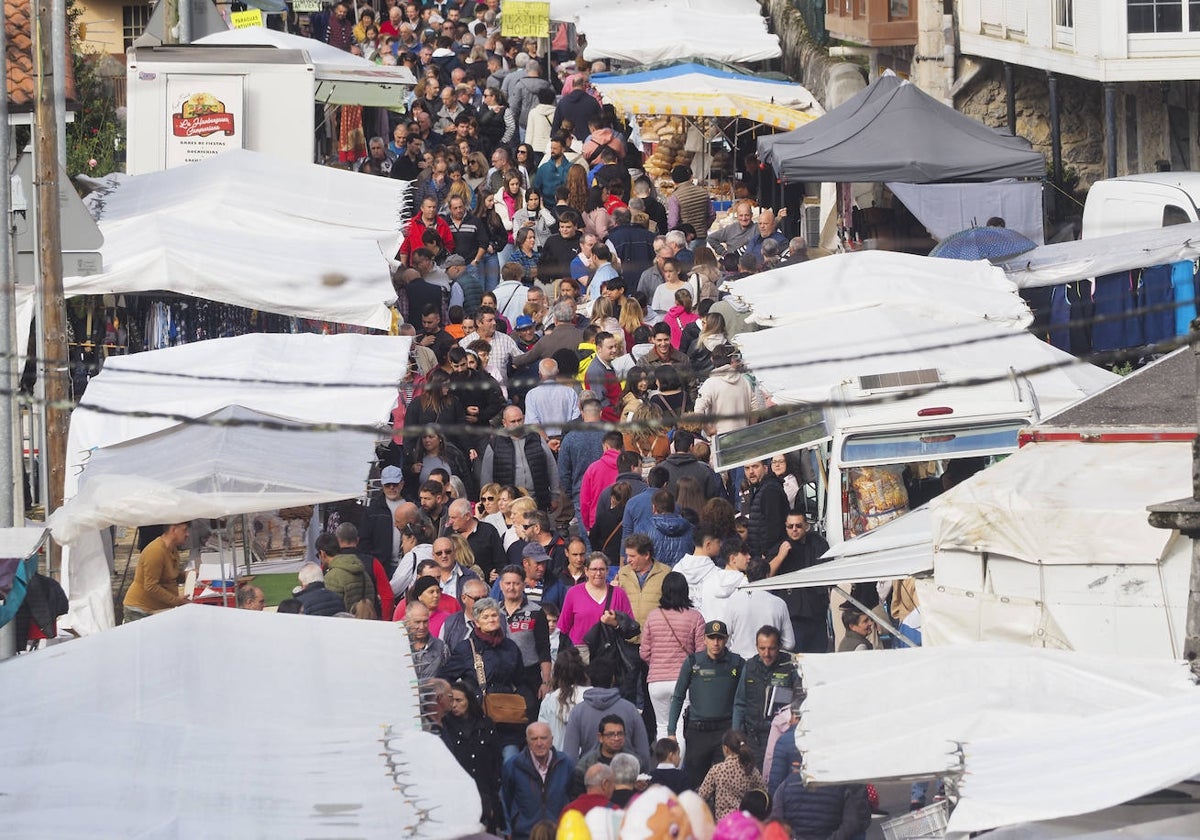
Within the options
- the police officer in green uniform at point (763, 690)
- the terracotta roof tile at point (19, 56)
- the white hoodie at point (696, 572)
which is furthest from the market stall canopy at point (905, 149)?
the police officer in green uniform at point (763, 690)

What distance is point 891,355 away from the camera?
1499 centimetres

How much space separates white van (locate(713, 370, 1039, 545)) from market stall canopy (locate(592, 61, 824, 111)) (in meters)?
11.9

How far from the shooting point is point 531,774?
11.6 m

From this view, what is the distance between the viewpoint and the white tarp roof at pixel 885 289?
56.1 feet

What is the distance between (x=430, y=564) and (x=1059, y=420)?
4033 mm

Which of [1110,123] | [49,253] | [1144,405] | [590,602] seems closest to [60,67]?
[49,253]

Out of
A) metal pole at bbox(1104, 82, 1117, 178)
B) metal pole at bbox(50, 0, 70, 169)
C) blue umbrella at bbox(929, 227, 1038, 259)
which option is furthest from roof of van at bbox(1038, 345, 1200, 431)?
metal pole at bbox(1104, 82, 1117, 178)

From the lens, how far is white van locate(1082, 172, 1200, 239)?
20.1 metres

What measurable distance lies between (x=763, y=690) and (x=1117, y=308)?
7.90 m

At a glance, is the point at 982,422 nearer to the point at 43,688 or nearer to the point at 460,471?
the point at 460,471

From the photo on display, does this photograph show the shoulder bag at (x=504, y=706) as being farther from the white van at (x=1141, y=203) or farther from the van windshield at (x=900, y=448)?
the white van at (x=1141, y=203)

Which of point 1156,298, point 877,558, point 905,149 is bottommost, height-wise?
point 877,558

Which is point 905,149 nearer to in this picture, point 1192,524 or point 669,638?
point 669,638

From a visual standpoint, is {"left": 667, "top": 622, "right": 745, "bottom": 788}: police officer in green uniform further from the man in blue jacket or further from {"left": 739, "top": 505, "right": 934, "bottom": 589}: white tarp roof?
the man in blue jacket
